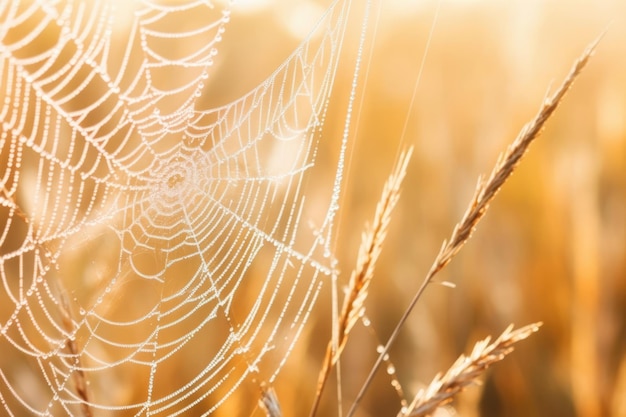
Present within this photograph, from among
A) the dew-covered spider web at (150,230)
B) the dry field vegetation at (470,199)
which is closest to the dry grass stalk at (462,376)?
the dew-covered spider web at (150,230)

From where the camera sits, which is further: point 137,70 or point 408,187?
point 408,187

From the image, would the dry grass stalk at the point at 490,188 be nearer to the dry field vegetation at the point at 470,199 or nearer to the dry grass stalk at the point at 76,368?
the dry grass stalk at the point at 76,368

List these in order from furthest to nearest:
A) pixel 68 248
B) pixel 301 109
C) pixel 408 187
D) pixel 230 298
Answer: pixel 408 187 → pixel 301 109 → pixel 230 298 → pixel 68 248

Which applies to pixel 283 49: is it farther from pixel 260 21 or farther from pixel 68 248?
pixel 68 248

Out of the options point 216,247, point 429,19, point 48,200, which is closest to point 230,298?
point 216,247

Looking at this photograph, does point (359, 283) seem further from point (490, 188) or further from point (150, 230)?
point (150, 230)

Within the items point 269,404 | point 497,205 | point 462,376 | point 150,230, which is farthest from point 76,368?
point 497,205
